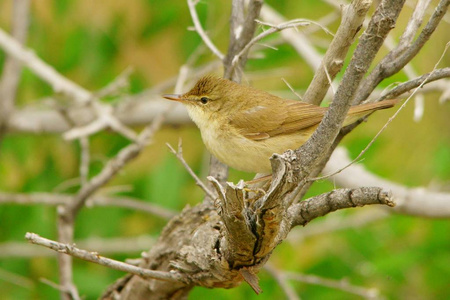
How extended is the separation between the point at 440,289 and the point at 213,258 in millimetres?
3421

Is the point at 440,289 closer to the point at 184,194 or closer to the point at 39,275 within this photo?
the point at 184,194

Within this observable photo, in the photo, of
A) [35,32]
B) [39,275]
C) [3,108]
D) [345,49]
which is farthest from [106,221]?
[345,49]

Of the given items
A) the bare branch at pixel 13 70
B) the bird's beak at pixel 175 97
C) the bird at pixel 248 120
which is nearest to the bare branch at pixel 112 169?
the bird's beak at pixel 175 97

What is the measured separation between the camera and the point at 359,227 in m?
6.05

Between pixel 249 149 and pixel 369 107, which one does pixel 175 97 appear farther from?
pixel 369 107

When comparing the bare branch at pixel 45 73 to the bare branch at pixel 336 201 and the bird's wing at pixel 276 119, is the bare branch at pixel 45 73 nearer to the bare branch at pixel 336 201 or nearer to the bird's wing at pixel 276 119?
the bird's wing at pixel 276 119

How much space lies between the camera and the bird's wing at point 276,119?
140 inches

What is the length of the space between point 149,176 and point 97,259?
3.10 meters

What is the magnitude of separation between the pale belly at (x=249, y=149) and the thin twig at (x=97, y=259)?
71cm

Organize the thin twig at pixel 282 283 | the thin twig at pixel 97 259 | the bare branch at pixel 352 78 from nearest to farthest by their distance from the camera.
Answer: the bare branch at pixel 352 78
the thin twig at pixel 97 259
the thin twig at pixel 282 283

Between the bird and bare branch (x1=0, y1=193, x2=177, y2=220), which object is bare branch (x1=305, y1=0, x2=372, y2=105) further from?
bare branch (x1=0, y1=193, x2=177, y2=220)

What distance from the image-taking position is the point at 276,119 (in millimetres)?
3816

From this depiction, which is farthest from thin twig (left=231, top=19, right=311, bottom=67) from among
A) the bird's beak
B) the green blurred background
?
the green blurred background

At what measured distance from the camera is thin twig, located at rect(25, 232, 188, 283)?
2.72 meters
